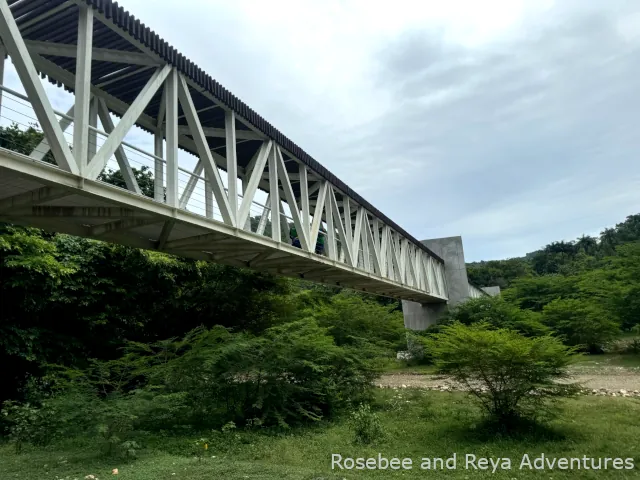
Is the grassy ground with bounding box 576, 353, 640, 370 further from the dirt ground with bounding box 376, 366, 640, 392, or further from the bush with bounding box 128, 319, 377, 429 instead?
the bush with bounding box 128, 319, 377, 429

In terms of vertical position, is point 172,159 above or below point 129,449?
above

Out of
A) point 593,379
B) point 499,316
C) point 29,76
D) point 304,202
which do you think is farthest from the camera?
point 499,316

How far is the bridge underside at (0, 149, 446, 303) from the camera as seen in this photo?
5.41 metres

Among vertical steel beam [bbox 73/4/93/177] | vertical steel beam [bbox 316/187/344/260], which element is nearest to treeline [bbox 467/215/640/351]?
vertical steel beam [bbox 316/187/344/260]

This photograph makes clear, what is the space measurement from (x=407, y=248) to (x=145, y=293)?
1340 cm

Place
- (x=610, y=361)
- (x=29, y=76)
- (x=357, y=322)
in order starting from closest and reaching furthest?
(x=29, y=76) → (x=357, y=322) → (x=610, y=361)

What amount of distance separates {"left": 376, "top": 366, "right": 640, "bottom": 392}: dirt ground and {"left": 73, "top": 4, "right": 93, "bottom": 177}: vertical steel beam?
1242cm

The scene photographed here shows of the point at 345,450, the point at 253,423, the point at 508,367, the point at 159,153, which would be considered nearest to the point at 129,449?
the point at 253,423

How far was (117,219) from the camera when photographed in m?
7.32

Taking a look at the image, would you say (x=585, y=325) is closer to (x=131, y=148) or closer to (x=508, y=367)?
(x=508, y=367)

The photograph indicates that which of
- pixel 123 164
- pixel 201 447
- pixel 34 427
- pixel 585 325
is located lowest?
pixel 201 447

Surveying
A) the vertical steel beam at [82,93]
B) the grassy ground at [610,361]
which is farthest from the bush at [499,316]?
the vertical steel beam at [82,93]

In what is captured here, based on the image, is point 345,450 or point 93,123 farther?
point 93,123

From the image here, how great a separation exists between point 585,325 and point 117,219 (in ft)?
89.7
